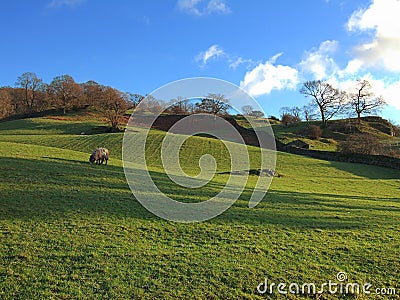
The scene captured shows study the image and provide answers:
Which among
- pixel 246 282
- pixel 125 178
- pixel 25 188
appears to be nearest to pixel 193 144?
pixel 125 178

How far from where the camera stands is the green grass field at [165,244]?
26.3ft

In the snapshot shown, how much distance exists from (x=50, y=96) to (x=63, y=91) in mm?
5777

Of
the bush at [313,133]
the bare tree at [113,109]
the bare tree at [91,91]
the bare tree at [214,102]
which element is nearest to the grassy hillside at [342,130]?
the bush at [313,133]

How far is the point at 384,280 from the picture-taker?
9133 millimetres

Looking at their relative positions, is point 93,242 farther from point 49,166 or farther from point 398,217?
point 398,217

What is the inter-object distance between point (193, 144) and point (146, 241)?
41.6m

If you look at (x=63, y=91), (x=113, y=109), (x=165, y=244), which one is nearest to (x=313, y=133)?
(x=113, y=109)

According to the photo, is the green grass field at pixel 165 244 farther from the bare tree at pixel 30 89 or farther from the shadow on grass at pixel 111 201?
the bare tree at pixel 30 89

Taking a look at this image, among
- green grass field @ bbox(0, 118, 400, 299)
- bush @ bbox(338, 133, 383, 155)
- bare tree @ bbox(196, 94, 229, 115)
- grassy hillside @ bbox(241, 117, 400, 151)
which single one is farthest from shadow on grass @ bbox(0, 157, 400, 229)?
grassy hillside @ bbox(241, 117, 400, 151)

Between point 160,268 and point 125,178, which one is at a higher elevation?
point 125,178

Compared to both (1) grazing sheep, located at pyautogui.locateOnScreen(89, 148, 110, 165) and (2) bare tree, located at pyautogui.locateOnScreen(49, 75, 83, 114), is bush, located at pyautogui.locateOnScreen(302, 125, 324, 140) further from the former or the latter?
(2) bare tree, located at pyautogui.locateOnScreen(49, 75, 83, 114)

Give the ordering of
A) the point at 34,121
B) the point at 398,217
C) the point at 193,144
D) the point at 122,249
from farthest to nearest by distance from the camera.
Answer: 1. the point at 34,121
2. the point at 193,144
3. the point at 398,217
4. the point at 122,249

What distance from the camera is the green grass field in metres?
8.03

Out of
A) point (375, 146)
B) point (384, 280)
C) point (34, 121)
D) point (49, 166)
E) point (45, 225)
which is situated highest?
point (34, 121)
